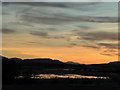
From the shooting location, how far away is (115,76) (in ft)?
142

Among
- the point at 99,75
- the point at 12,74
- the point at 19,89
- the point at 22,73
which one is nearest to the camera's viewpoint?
the point at 19,89

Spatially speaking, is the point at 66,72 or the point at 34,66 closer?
the point at 34,66

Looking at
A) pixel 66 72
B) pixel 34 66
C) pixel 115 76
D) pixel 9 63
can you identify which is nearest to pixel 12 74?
pixel 9 63

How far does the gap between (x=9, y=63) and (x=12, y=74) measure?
0.93 metres

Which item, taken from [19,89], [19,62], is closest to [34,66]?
[19,62]

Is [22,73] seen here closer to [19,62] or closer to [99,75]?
[19,62]

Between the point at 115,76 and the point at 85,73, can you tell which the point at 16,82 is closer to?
the point at 115,76

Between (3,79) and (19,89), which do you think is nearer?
(19,89)

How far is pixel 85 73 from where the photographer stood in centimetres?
5053

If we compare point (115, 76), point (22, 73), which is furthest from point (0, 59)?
point (115, 76)

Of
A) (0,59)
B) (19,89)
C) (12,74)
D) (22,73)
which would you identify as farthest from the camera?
(22,73)

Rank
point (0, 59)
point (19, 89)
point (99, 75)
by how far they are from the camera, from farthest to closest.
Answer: point (99, 75), point (0, 59), point (19, 89)

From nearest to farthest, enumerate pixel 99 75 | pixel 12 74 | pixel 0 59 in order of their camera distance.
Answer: pixel 0 59 < pixel 12 74 < pixel 99 75

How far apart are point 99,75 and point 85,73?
2.31 m
